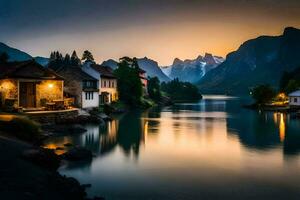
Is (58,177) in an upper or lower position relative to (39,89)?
lower

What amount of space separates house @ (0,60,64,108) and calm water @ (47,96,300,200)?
10463 mm

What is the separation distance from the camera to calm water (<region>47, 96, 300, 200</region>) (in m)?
20.2

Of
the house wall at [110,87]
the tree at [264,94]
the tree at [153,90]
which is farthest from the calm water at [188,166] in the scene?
the tree at [153,90]

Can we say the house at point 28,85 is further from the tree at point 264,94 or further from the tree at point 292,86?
the tree at point 292,86

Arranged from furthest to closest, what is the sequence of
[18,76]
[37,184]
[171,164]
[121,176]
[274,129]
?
[274,129], [18,76], [171,164], [121,176], [37,184]

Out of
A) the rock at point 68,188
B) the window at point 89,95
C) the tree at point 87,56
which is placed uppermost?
the tree at point 87,56

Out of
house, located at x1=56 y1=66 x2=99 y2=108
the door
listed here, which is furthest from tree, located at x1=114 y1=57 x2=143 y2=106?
the door

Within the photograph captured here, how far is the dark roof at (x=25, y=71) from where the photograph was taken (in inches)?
1864

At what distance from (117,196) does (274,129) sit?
136 feet

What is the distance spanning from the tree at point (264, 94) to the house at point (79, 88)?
57321mm

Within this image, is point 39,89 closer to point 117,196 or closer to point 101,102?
point 101,102

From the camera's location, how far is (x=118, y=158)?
1185 inches

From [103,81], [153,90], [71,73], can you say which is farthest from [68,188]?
[153,90]

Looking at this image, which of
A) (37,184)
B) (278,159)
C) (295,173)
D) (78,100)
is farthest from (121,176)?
(78,100)
